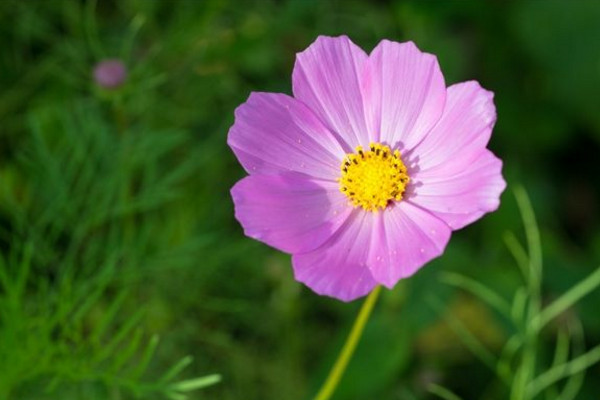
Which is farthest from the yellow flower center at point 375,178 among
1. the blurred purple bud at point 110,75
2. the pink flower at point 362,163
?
the blurred purple bud at point 110,75

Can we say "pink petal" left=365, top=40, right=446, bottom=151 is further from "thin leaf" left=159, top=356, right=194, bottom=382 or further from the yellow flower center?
"thin leaf" left=159, top=356, right=194, bottom=382

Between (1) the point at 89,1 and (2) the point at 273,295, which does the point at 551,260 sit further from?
(1) the point at 89,1

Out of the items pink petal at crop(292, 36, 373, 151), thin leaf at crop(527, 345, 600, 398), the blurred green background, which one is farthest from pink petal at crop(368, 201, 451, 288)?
thin leaf at crop(527, 345, 600, 398)

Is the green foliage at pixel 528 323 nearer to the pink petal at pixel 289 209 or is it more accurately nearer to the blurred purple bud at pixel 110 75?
the pink petal at pixel 289 209

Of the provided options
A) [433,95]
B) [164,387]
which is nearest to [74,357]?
[164,387]

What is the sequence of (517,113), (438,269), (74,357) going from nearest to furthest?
(74,357)
(438,269)
(517,113)
